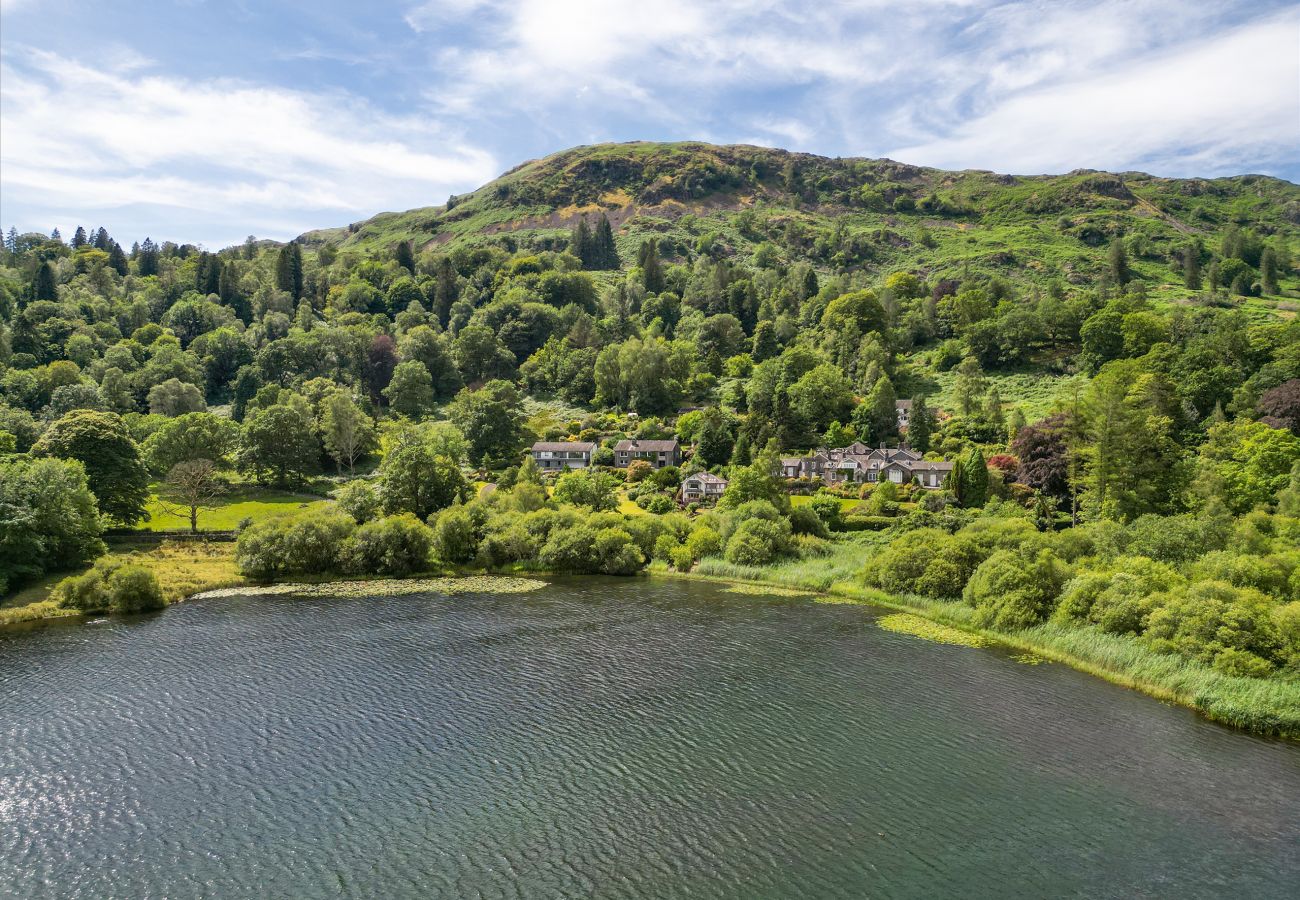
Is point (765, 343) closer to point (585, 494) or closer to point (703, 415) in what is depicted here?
point (703, 415)

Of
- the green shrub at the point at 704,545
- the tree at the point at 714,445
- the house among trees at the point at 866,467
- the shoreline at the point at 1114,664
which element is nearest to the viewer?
the shoreline at the point at 1114,664

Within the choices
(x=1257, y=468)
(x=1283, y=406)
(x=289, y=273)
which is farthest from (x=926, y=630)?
(x=289, y=273)

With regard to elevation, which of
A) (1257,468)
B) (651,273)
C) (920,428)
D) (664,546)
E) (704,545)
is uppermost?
(651,273)

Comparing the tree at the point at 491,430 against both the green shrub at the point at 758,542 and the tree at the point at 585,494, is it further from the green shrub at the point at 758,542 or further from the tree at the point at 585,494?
the green shrub at the point at 758,542

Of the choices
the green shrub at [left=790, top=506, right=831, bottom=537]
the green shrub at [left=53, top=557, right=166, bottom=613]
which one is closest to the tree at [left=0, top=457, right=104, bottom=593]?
the green shrub at [left=53, top=557, right=166, bottom=613]

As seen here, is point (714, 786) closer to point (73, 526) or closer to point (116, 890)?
point (116, 890)

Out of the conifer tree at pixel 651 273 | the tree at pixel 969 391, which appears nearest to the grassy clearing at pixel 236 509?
the tree at pixel 969 391
